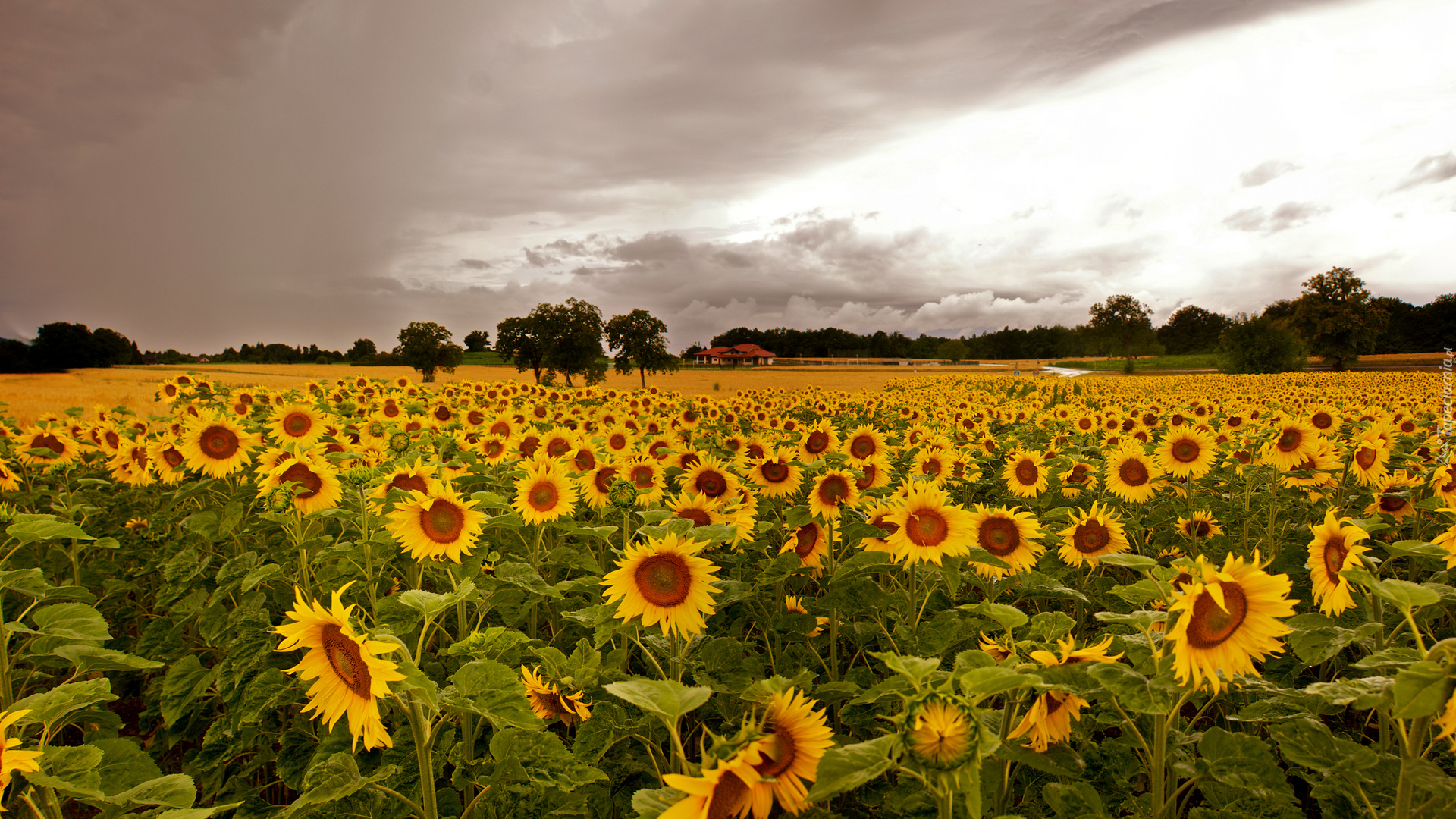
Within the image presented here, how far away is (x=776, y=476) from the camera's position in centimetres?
482

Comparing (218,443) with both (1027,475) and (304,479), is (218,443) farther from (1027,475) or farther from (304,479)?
(1027,475)

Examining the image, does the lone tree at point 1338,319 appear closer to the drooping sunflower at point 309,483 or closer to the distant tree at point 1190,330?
the distant tree at point 1190,330

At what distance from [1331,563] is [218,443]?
6.89 metres

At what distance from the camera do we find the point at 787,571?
3.39 metres

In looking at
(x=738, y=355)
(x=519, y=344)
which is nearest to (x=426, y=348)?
(x=519, y=344)

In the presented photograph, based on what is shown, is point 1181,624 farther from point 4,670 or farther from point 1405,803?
point 4,670

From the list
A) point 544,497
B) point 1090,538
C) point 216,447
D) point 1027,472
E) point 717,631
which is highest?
point 216,447

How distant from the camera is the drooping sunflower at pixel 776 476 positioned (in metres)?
4.75

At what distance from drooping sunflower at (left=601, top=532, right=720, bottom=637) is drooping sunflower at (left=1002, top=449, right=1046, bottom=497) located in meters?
4.26

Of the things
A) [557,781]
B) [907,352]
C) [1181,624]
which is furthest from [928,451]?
[907,352]

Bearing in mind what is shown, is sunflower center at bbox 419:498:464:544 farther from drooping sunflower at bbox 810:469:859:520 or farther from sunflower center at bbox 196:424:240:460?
sunflower center at bbox 196:424:240:460

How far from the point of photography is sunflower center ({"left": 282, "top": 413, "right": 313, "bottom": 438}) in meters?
6.17

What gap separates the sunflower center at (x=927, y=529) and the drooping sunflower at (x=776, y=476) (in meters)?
1.52

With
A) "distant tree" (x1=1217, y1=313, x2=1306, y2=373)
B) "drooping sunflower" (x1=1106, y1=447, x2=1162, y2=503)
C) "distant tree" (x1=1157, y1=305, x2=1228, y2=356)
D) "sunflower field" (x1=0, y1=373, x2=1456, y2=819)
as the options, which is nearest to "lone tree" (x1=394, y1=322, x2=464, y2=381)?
"sunflower field" (x1=0, y1=373, x2=1456, y2=819)
